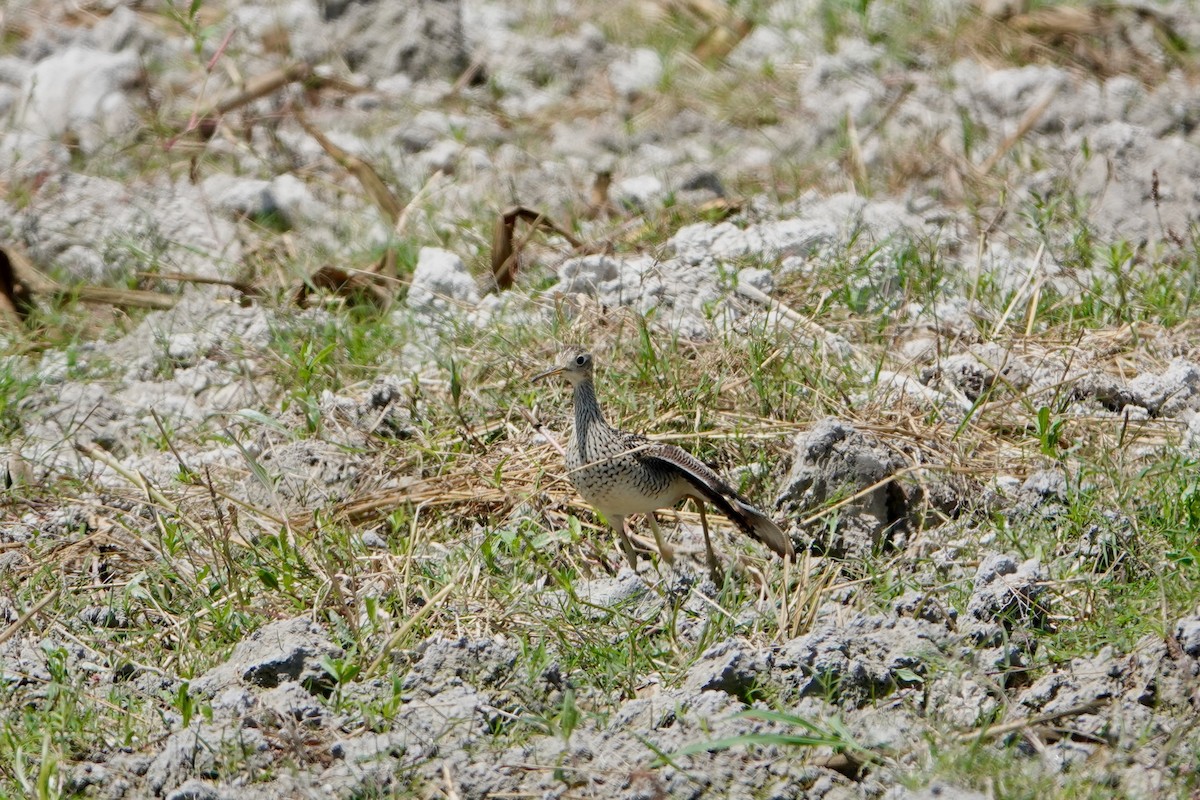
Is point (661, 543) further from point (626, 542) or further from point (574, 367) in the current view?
point (574, 367)

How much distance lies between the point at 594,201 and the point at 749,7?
2.48m

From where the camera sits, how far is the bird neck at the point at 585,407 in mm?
4195

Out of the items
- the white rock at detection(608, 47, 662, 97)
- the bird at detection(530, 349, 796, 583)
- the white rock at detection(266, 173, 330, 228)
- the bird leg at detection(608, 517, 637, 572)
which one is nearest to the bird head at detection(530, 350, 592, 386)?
the bird at detection(530, 349, 796, 583)

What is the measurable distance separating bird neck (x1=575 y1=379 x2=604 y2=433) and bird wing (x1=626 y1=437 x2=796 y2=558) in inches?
5.6

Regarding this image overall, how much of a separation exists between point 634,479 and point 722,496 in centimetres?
29

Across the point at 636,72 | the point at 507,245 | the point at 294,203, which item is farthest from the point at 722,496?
the point at 636,72

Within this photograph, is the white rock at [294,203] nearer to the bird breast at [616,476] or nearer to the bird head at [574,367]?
the bird head at [574,367]

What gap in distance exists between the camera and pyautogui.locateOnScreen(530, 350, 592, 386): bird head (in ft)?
13.9

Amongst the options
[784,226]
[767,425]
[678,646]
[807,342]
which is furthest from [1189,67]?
[678,646]

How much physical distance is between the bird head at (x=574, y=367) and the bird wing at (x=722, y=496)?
26cm

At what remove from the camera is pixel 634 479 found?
399 cm

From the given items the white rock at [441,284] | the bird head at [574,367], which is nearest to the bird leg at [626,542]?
the bird head at [574,367]

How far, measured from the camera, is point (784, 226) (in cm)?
559

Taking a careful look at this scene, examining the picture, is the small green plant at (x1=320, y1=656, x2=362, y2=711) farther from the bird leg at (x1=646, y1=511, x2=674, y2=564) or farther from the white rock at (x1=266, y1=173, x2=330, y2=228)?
the white rock at (x1=266, y1=173, x2=330, y2=228)
